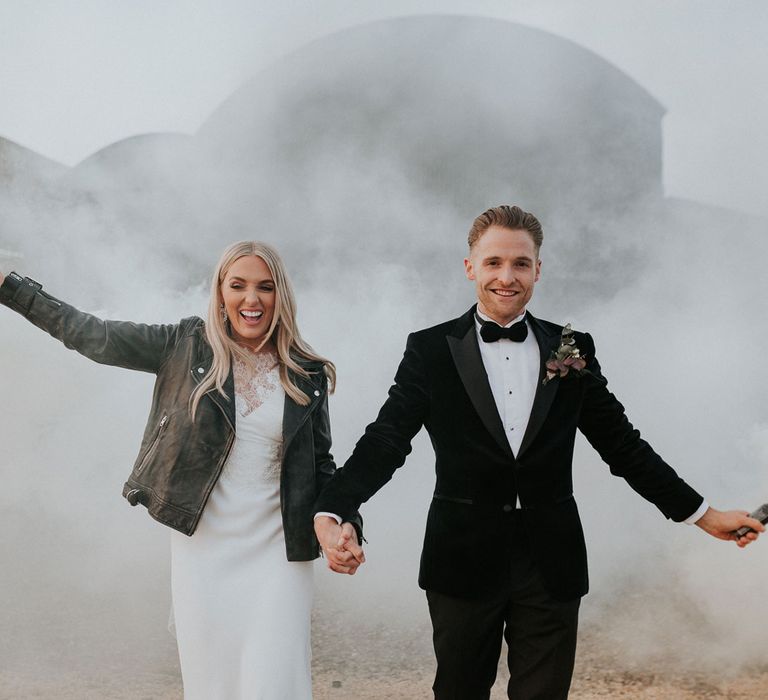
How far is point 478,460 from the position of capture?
2574 millimetres

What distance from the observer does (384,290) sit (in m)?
5.54

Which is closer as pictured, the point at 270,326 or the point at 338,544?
the point at 338,544

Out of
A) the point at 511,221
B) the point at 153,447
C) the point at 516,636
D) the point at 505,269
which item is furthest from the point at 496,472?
the point at 153,447

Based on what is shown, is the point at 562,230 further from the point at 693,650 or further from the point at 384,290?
the point at 693,650

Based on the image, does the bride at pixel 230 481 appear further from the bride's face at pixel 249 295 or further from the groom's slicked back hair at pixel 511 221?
the groom's slicked back hair at pixel 511 221

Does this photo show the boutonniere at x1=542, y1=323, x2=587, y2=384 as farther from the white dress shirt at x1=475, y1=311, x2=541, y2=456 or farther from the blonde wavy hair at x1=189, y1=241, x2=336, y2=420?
the blonde wavy hair at x1=189, y1=241, x2=336, y2=420

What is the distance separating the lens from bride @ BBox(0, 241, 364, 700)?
2703 millimetres

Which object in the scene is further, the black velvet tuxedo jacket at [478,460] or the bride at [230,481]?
the bride at [230,481]

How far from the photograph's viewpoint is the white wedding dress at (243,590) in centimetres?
270

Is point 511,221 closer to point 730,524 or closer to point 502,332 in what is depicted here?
point 502,332

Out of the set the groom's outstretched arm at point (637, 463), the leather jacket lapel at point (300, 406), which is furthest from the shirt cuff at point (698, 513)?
the leather jacket lapel at point (300, 406)

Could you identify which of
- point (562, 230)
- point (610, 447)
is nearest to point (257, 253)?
point (610, 447)

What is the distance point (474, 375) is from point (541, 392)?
7.9 inches

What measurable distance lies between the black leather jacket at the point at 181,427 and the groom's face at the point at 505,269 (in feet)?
2.11
